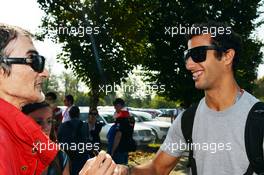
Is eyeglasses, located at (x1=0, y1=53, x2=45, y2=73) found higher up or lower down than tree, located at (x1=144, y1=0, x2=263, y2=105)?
lower down

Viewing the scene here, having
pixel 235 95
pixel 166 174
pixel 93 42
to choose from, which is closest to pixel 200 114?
pixel 235 95

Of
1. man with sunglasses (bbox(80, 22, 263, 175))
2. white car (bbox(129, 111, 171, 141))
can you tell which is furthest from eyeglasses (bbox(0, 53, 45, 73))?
white car (bbox(129, 111, 171, 141))

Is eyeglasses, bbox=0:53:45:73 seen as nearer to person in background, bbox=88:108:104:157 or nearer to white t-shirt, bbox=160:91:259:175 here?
white t-shirt, bbox=160:91:259:175

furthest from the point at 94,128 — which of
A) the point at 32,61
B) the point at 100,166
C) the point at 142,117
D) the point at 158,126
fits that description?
the point at 142,117

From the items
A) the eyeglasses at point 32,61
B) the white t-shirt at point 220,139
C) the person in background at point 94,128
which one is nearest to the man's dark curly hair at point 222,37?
the white t-shirt at point 220,139

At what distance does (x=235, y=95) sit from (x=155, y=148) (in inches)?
609

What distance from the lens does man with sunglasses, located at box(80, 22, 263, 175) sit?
3.01 meters

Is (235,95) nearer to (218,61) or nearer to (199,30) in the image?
(218,61)

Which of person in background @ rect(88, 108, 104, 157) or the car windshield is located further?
the car windshield

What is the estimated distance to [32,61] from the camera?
223 cm

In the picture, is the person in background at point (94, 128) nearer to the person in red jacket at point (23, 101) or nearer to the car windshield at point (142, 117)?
the person in red jacket at point (23, 101)

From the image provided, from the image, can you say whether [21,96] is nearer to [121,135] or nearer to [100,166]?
[100,166]

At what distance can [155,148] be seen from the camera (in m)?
18.5

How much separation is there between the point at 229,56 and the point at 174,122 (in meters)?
0.78
